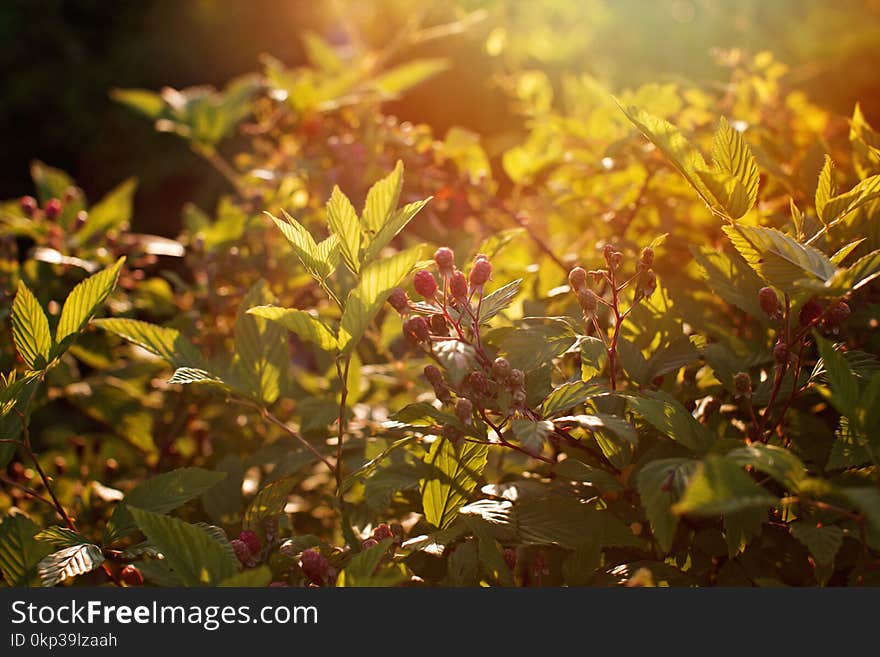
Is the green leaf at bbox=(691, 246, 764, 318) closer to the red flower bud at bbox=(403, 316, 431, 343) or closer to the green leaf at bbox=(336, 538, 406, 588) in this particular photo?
the red flower bud at bbox=(403, 316, 431, 343)

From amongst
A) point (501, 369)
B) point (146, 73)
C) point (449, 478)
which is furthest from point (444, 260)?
point (146, 73)

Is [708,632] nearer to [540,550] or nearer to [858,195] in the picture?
[540,550]

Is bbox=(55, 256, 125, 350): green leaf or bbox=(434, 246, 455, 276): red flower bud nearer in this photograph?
bbox=(434, 246, 455, 276): red flower bud

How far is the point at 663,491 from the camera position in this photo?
70 cm

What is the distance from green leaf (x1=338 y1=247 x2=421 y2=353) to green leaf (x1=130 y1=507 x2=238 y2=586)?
0.25m

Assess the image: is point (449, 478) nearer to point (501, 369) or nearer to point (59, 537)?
point (501, 369)

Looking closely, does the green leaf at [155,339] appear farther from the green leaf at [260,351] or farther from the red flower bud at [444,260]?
the red flower bud at [444,260]

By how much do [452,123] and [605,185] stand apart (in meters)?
1.91

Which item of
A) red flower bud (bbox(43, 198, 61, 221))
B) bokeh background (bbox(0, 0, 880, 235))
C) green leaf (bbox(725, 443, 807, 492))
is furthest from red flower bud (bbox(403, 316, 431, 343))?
bokeh background (bbox(0, 0, 880, 235))

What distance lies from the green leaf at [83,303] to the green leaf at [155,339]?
0.06 meters

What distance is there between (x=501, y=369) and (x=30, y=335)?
23.0 inches

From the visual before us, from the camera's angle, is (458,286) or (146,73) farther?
(146,73)

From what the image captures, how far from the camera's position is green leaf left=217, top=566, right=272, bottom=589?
2.29 ft

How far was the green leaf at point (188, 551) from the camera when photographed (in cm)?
77
